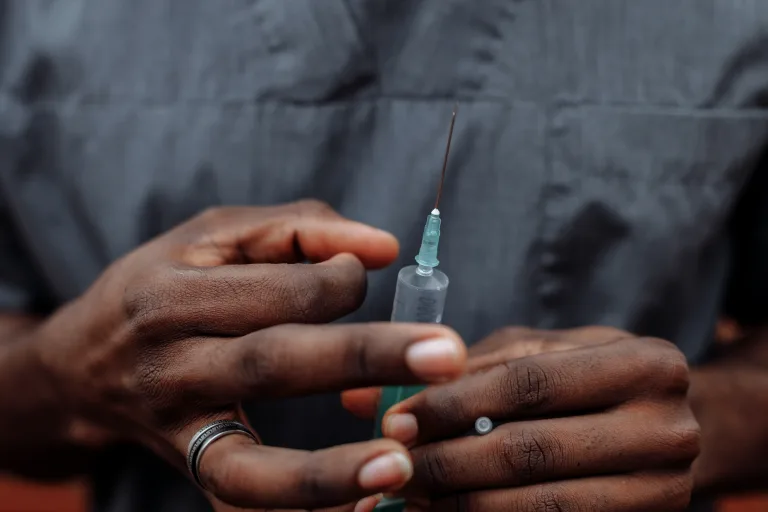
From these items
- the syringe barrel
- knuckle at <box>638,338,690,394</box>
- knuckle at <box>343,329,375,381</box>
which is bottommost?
knuckle at <box>638,338,690,394</box>

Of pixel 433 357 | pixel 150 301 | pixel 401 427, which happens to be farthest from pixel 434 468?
pixel 150 301

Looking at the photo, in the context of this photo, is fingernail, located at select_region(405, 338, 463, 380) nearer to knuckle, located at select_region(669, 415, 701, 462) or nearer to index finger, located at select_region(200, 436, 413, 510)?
index finger, located at select_region(200, 436, 413, 510)

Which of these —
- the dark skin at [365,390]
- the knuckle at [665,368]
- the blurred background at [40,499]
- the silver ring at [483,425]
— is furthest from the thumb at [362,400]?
the blurred background at [40,499]

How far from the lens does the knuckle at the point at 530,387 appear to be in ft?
1.57

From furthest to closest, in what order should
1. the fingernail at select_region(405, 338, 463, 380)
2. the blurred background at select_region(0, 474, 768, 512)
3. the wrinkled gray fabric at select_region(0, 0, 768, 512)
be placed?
the blurred background at select_region(0, 474, 768, 512) < the wrinkled gray fabric at select_region(0, 0, 768, 512) < the fingernail at select_region(405, 338, 463, 380)

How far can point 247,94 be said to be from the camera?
607 millimetres

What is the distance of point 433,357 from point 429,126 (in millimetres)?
295

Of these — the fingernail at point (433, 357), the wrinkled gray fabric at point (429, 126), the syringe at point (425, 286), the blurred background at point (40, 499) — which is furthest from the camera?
the blurred background at point (40, 499)

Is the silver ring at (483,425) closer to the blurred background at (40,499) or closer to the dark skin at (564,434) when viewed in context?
the dark skin at (564,434)

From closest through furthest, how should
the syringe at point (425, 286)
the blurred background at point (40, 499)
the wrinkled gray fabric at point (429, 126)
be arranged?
the syringe at point (425, 286) < the wrinkled gray fabric at point (429, 126) < the blurred background at point (40, 499)

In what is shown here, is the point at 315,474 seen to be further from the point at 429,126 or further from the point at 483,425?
the point at 429,126

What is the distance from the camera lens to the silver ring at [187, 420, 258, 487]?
44 cm

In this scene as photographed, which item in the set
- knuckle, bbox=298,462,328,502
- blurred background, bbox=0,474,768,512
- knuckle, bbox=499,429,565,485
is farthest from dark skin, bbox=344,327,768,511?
blurred background, bbox=0,474,768,512

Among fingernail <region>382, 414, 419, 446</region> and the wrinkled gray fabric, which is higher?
the wrinkled gray fabric
